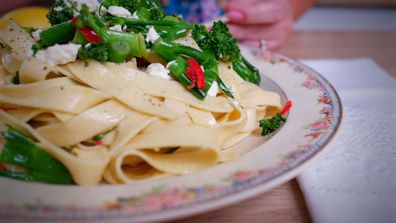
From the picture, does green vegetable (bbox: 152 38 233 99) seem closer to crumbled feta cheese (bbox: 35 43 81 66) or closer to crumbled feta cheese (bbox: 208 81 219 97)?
crumbled feta cheese (bbox: 208 81 219 97)

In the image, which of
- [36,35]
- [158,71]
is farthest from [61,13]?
[158,71]

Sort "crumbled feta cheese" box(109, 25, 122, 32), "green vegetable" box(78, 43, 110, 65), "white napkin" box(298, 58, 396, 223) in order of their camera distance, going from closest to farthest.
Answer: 1. "white napkin" box(298, 58, 396, 223)
2. "green vegetable" box(78, 43, 110, 65)
3. "crumbled feta cheese" box(109, 25, 122, 32)

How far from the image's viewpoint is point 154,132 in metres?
2.01

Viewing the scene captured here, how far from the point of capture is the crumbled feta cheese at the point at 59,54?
2115 mm

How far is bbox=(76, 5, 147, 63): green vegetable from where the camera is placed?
2.09 m

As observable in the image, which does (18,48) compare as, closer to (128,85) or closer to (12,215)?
(128,85)

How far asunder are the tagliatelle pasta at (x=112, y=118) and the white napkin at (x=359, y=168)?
1.57ft

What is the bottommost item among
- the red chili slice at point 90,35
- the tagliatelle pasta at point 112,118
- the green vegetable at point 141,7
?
the tagliatelle pasta at point 112,118

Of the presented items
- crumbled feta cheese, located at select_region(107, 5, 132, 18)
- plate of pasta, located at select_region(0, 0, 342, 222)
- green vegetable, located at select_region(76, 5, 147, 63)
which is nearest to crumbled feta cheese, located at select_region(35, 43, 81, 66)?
plate of pasta, located at select_region(0, 0, 342, 222)

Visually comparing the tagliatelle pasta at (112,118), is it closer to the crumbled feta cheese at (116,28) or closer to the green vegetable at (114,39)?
the green vegetable at (114,39)

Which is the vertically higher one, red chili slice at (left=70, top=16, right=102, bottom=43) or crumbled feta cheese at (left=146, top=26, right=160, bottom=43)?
crumbled feta cheese at (left=146, top=26, right=160, bottom=43)

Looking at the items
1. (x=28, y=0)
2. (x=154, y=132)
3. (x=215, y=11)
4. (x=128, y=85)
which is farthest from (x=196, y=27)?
(x=28, y=0)

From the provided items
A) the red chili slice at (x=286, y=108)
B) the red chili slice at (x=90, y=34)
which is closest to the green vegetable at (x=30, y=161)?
the red chili slice at (x=90, y=34)

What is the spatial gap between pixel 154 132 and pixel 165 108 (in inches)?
8.7
